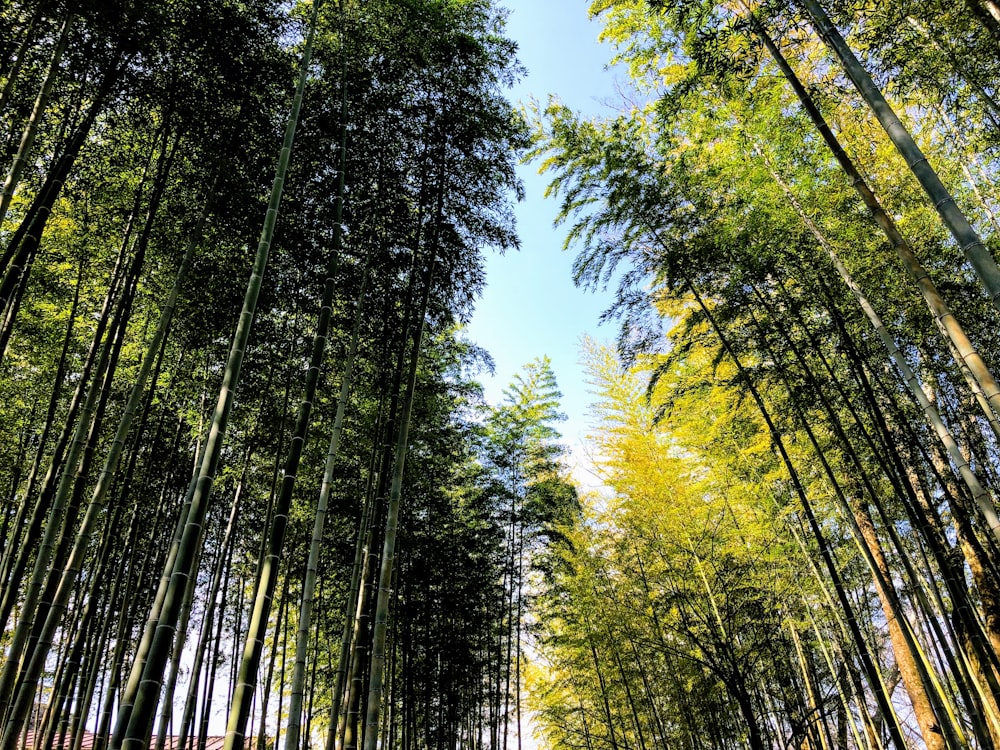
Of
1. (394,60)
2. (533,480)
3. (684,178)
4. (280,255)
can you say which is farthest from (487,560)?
(394,60)

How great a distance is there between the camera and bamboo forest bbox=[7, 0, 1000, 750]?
10.1ft

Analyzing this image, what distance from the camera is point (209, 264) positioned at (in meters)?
4.53

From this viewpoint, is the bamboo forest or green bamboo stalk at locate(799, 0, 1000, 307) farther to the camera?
the bamboo forest

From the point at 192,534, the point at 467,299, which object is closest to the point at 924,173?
the point at 192,534

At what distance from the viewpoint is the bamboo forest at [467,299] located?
10.1 feet

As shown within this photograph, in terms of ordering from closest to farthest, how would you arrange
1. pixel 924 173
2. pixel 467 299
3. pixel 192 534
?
pixel 924 173 < pixel 192 534 < pixel 467 299

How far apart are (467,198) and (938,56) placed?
3.49 meters

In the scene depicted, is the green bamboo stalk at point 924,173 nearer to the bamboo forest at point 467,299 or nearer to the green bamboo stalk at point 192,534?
the bamboo forest at point 467,299

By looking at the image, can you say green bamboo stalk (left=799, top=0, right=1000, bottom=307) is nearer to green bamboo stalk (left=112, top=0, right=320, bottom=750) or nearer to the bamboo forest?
the bamboo forest

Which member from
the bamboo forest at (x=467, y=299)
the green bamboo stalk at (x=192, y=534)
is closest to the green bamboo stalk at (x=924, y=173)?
the bamboo forest at (x=467, y=299)

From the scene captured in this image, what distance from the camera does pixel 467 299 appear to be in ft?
16.5

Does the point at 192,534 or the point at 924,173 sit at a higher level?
the point at 924,173

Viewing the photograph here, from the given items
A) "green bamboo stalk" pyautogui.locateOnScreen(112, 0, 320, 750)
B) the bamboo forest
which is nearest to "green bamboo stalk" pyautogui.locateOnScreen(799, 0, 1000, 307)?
the bamboo forest

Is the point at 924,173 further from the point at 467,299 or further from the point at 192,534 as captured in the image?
the point at 467,299
